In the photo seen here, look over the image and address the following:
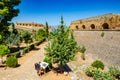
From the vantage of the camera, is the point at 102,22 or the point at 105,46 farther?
the point at 102,22

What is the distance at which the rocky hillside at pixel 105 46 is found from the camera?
75.0ft

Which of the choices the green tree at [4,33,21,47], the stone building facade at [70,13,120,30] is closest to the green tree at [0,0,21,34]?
the green tree at [4,33,21,47]

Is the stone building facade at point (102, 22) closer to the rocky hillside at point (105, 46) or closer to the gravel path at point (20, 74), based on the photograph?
the rocky hillside at point (105, 46)

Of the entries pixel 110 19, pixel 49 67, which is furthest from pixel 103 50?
pixel 110 19

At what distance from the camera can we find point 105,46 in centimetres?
2580

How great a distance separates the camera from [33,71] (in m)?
18.8

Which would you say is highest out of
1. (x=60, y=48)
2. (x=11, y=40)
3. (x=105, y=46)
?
(x=60, y=48)

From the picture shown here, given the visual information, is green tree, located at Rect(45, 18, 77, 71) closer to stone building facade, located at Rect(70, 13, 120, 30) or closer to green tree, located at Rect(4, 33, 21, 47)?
stone building facade, located at Rect(70, 13, 120, 30)

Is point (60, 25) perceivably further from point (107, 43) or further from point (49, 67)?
point (107, 43)

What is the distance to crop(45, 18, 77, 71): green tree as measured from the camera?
16.6 m

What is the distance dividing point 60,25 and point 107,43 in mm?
10535

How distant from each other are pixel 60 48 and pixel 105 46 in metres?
11.0

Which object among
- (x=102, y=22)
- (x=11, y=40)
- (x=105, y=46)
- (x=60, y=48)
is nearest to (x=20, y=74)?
(x=60, y=48)

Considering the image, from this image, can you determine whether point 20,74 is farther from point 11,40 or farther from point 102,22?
point 102,22
